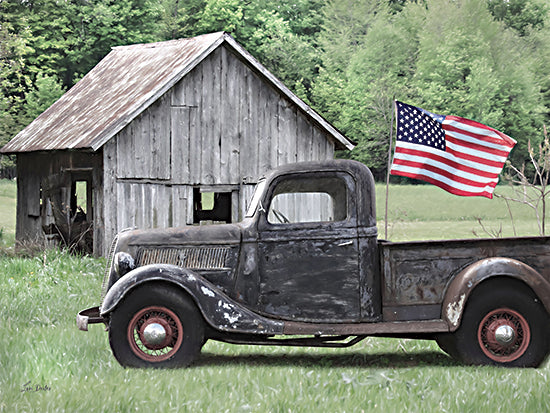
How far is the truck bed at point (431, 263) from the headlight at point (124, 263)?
2.45 meters

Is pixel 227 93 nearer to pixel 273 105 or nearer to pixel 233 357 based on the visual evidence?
pixel 273 105

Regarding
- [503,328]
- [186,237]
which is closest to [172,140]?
[186,237]

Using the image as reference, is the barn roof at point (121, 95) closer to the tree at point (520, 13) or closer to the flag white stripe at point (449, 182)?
the flag white stripe at point (449, 182)

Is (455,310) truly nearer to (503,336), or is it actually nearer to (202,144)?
(503,336)

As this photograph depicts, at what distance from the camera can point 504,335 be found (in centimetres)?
745

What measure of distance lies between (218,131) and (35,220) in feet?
19.7

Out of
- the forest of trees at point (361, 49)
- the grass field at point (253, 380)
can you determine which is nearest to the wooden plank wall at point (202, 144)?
the grass field at point (253, 380)

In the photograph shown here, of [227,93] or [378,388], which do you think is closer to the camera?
[378,388]

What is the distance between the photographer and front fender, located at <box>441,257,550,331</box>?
7.38 meters

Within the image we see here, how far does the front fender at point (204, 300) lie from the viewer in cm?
739

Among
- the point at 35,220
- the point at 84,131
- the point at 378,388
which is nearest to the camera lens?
the point at 378,388

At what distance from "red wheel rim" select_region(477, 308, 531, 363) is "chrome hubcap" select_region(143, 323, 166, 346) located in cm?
299

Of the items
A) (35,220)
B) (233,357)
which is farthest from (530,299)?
(35,220)

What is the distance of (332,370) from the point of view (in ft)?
24.0
